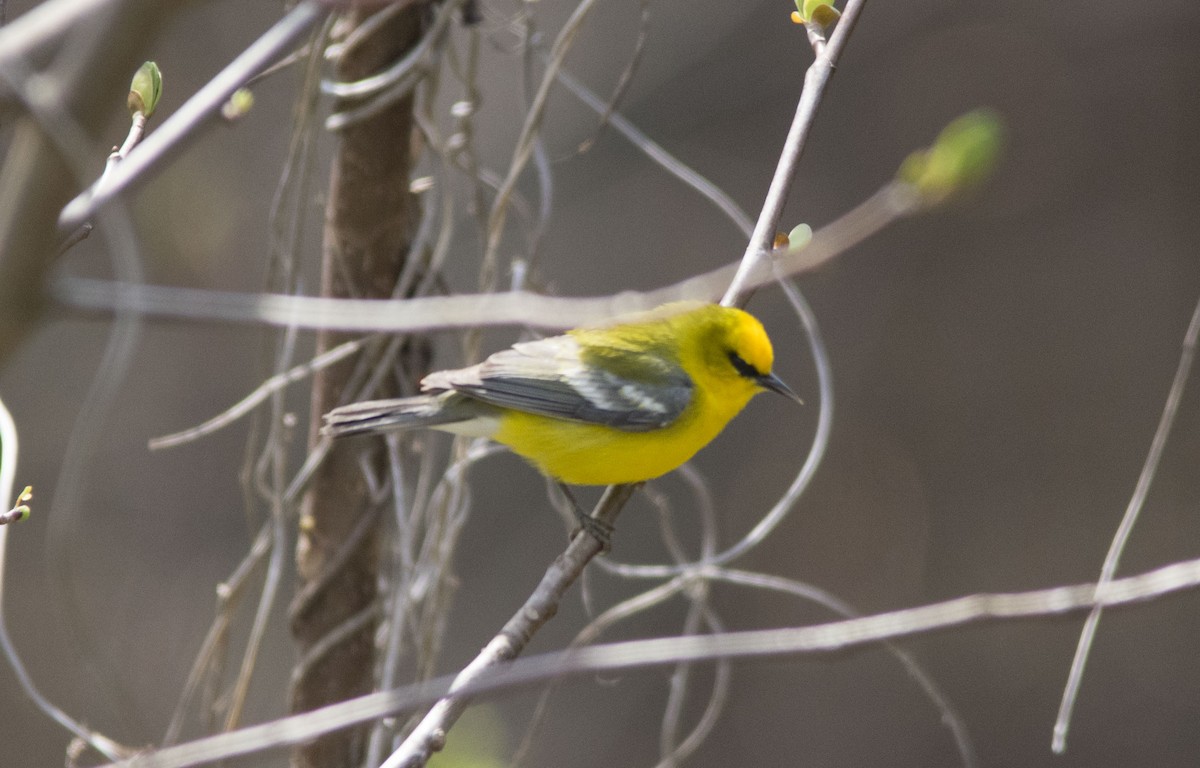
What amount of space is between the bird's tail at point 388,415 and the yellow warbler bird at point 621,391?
0.15m

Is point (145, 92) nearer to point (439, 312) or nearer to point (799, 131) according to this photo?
point (439, 312)

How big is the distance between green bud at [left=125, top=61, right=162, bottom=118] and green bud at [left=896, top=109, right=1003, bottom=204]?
3.39 ft

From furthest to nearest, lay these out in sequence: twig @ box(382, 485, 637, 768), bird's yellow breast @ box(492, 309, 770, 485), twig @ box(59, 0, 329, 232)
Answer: bird's yellow breast @ box(492, 309, 770, 485) < twig @ box(382, 485, 637, 768) < twig @ box(59, 0, 329, 232)

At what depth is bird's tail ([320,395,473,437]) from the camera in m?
2.41

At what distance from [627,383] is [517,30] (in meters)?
0.98

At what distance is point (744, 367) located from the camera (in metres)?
3.09

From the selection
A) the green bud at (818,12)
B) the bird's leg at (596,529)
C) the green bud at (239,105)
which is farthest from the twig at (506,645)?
the green bud at (818,12)

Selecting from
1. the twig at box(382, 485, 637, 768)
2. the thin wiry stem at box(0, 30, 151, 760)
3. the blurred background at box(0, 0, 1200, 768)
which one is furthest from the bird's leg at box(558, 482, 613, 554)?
the blurred background at box(0, 0, 1200, 768)

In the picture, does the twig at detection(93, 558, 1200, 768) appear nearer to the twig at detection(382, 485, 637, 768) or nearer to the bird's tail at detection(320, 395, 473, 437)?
the twig at detection(382, 485, 637, 768)

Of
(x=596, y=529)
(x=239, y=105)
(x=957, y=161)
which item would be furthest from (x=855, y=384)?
(x=957, y=161)

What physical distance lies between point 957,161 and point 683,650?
520 mm

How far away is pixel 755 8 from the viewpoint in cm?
575

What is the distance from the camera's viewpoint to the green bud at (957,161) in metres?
1.04

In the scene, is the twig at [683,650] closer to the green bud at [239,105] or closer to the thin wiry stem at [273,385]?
the green bud at [239,105]
